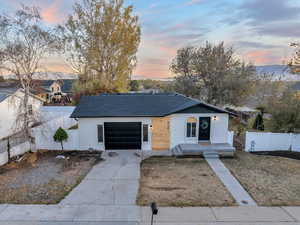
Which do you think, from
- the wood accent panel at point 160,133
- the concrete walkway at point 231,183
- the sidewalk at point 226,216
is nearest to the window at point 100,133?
the wood accent panel at point 160,133

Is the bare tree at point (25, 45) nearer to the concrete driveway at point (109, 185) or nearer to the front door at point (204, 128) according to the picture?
the concrete driveway at point (109, 185)

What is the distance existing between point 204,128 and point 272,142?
463cm

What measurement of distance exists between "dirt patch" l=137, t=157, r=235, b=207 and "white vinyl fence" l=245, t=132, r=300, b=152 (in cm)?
407

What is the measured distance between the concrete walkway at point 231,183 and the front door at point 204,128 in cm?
164

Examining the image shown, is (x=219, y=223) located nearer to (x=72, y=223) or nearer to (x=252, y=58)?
(x=72, y=223)

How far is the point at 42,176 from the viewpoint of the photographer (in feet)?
26.7

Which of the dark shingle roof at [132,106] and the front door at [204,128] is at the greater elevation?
the dark shingle roof at [132,106]

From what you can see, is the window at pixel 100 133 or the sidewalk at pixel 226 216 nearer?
the sidewalk at pixel 226 216

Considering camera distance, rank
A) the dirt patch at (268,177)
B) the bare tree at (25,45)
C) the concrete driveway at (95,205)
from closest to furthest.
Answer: the concrete driveway at (95,205)
the dirt patch at (268,177)
the bare tree at (25,45)

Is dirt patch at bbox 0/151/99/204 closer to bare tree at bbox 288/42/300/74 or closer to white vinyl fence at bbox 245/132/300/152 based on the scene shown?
white vinyl fence at bbox 245/132/300/152

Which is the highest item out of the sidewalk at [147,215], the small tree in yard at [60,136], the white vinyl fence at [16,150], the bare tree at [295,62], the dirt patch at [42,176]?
the bare tree at [295,62]

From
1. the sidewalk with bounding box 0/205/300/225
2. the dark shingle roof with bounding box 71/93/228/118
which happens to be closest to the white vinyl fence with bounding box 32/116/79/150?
the dark shingle roof with bounding box 71/93/228/118

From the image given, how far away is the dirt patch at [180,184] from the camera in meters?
6.16

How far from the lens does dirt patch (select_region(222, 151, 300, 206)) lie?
20.9 feet
